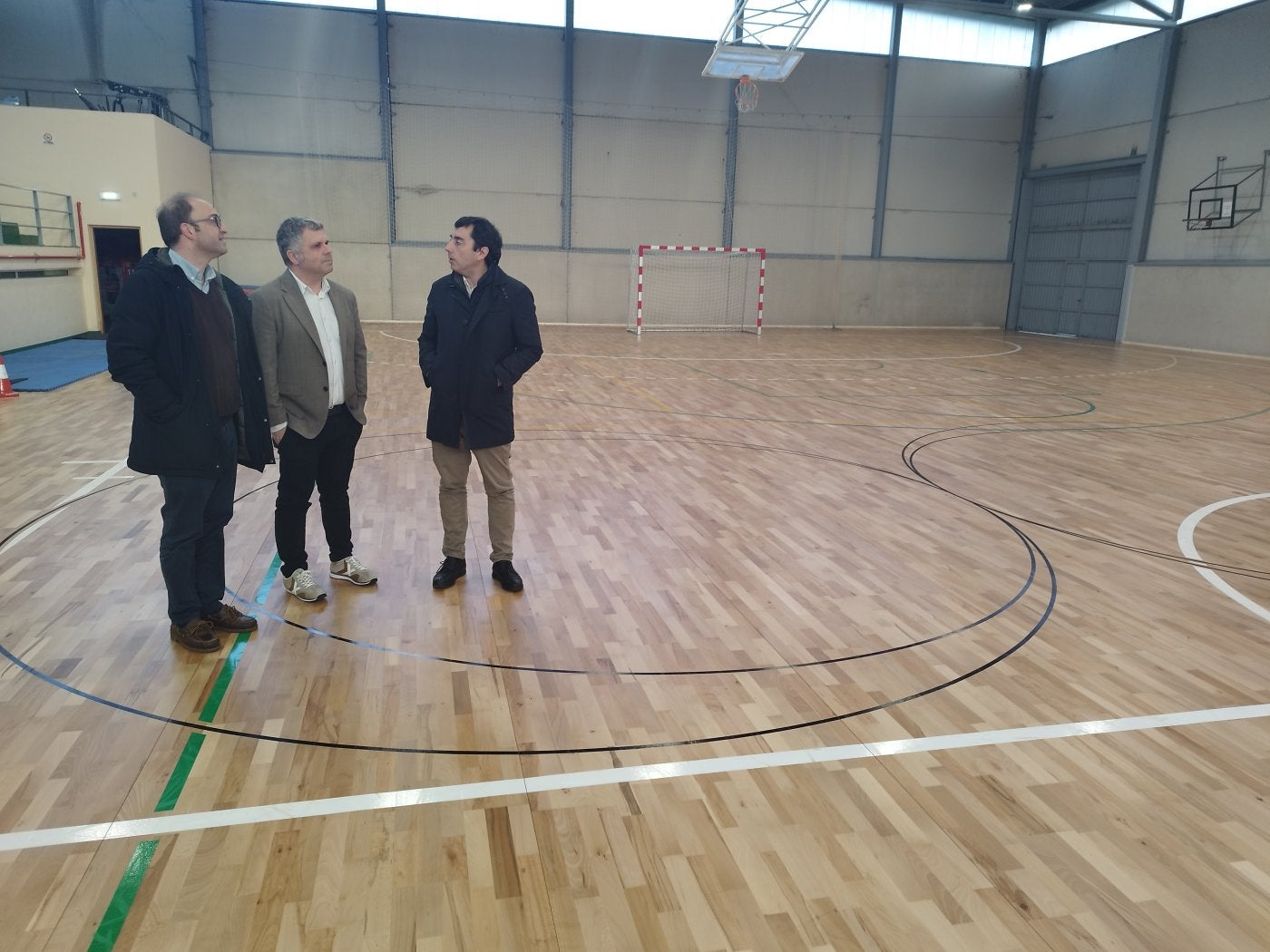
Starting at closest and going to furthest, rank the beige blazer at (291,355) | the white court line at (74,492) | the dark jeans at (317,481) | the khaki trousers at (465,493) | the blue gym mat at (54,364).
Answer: the beige blazer at (291,355), the dark jeans at (317,481), the khaki trousers at (465,493), the white court line at (74,492), the blue gym mat at (54,364)

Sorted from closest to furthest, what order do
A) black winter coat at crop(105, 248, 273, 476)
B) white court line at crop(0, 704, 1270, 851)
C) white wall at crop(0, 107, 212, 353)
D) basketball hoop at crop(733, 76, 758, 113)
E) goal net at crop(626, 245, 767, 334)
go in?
white court line at crop(0, 704, 1270, 851) → black winter coat at crop(105, 248, 273, 476) → white wall at crop(0, 107, 212, 353) → basketball hoop at crop(733, 76, 758, 113) → goal net at crop(626, 245, 767, 334)

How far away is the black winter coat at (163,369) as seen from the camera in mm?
3348

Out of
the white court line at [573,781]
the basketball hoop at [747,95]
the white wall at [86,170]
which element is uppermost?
the basketball hoop at [747,95]

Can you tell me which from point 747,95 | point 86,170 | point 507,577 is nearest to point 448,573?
point 507,577

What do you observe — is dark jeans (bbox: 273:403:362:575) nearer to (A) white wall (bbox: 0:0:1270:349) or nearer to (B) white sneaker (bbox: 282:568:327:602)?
Answer: (B) white sneaker (bbox: 282:568:327:602)

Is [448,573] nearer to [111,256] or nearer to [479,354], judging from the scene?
[479,354]

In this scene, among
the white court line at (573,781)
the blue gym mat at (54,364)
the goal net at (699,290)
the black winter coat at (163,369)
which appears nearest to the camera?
the white court line at (573,781)

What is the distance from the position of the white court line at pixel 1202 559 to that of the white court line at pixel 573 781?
129 centimetres

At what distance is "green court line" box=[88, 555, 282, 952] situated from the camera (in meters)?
2.22

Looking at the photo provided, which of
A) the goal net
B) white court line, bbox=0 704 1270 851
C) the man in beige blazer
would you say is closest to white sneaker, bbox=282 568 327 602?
the man in beige blazer

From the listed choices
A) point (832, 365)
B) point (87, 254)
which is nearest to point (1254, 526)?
point (832, 365)

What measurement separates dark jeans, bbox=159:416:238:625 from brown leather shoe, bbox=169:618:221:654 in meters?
0.04

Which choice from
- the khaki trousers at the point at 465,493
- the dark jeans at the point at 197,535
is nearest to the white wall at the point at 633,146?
the khaki trousers at the point at 465,493

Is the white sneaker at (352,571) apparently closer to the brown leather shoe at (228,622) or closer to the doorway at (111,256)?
the brown leather shoe at (228,622)
